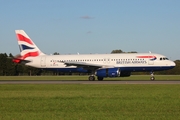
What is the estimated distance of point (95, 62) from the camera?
2104 inches

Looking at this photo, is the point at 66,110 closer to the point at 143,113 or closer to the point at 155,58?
the point at 143,113

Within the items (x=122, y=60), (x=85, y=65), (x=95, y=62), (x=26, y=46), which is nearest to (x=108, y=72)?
(x=122, y=60)

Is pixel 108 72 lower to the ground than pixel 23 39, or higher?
lower

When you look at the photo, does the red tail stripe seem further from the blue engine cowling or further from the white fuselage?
the blue engine cowling

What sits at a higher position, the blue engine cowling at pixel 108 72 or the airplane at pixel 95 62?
the airplane at pixel 95 62

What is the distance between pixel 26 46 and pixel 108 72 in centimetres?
1576

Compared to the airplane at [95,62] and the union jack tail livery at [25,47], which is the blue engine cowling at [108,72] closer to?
the airplane at [95,62]

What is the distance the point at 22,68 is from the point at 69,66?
7438cm

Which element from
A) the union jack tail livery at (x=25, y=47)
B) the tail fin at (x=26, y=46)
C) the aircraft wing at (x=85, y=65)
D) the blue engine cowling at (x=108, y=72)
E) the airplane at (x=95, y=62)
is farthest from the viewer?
the tail fin at (x=26, y=46)

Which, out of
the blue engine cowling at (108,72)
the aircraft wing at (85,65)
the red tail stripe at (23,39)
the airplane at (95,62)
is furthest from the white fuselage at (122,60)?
the red tail stripe at (23,39)

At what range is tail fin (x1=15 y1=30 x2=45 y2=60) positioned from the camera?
191ft

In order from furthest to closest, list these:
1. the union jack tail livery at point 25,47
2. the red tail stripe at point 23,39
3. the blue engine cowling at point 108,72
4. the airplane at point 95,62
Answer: the red tail stripe at point 23,39, the union jack tail livery at point 25,47, the airplane at point 95,62, the blue engine cowling at point 108,72

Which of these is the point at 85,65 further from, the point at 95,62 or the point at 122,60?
the point at 122,60

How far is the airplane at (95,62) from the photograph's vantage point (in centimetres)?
5091
